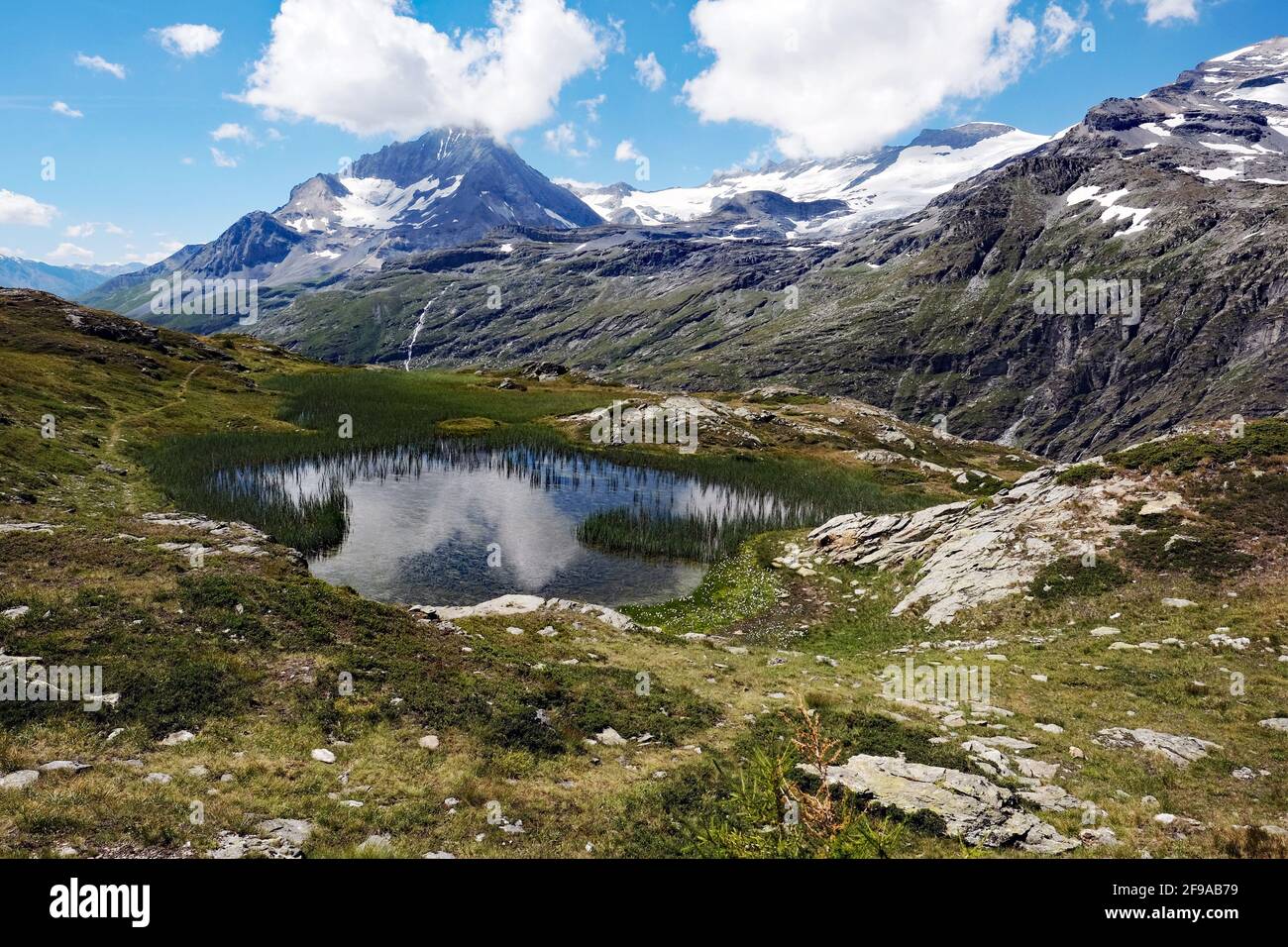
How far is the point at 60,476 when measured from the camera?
1722 inches

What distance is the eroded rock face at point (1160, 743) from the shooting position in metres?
15.3

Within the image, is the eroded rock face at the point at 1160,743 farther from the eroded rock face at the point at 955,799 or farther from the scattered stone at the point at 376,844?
the scattered stone at the point at 376,844

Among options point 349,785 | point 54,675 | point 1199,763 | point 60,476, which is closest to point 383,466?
point 60,476

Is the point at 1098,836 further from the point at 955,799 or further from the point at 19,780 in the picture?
the point at 19,780

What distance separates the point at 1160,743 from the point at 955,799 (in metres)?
7.29

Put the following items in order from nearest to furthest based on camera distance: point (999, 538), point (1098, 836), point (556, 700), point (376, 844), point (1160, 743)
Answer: point (376, 844) < point (1098, 836) < point (1160, 743) < point (556, 700) < point (999, 538)

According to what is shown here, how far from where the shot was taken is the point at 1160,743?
16125mm

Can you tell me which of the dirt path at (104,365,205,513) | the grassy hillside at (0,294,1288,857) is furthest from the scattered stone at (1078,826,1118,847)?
the dirt path at (104,365,205,513)

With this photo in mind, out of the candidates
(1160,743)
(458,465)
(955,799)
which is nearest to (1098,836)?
(955,799)

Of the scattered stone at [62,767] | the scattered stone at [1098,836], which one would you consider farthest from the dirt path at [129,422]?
the scattered stone at [1098,836]

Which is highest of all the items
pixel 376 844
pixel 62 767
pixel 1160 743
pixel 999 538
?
pixel 999 538

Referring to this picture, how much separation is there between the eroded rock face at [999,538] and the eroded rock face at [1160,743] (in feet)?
43.5

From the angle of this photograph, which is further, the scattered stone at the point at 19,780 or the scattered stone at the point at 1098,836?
the scattered stone at the point at 1098,836
